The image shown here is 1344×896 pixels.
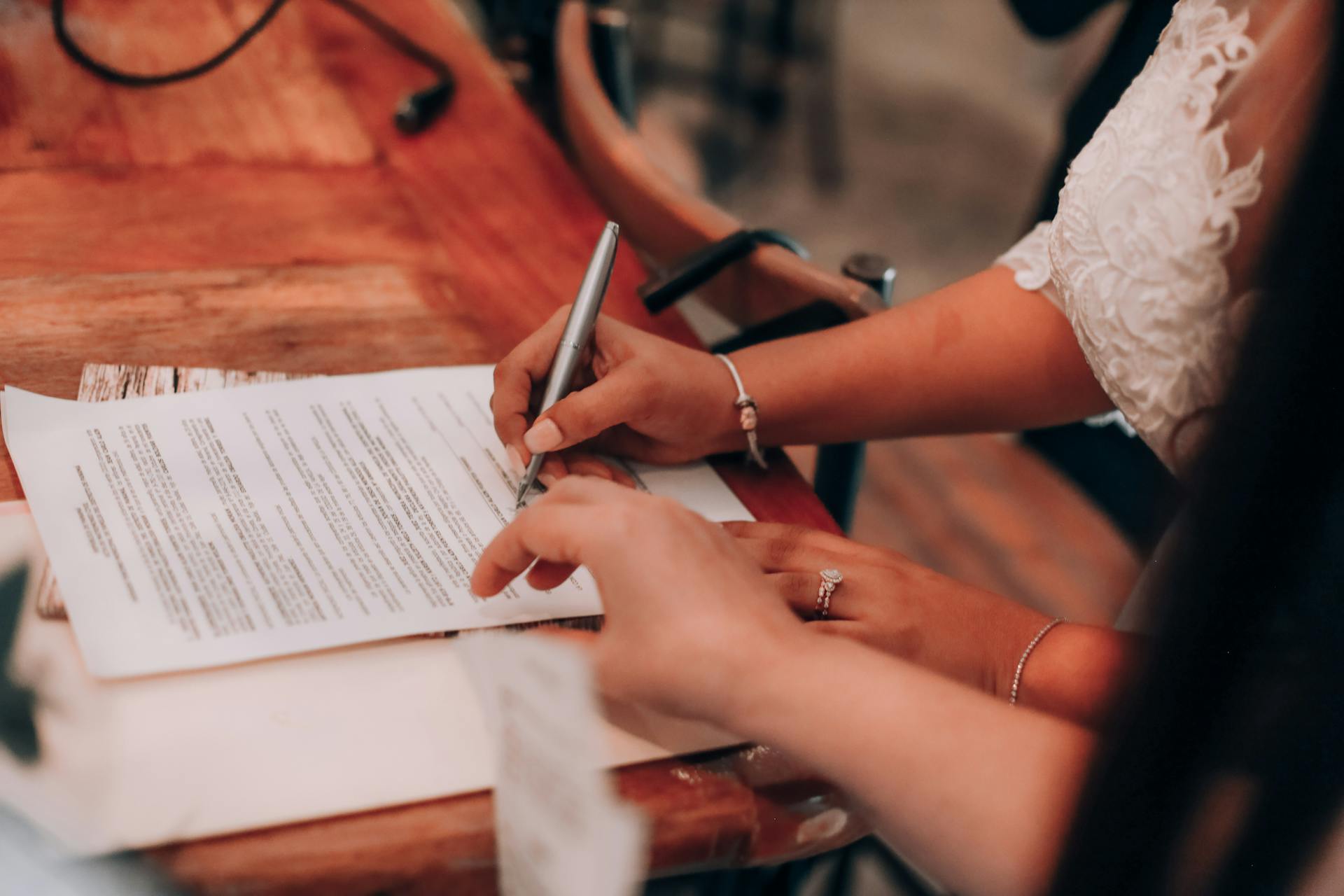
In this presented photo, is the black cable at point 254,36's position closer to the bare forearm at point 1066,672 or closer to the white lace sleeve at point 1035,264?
the white lace sleeve at point 1035,264

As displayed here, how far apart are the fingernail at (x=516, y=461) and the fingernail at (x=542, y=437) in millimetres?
14

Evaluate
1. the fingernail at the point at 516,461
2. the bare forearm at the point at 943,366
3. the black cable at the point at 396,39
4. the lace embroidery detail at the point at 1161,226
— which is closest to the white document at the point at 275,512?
the fingernail at the point at 516,461

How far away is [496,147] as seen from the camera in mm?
892

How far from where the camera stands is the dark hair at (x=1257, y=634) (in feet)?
0.57

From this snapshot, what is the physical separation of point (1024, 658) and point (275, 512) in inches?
15.4

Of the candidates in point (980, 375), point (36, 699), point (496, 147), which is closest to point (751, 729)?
point (36, 699)

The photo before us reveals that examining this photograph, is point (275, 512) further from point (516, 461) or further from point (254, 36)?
point (254, 36)

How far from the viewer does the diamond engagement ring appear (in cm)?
53

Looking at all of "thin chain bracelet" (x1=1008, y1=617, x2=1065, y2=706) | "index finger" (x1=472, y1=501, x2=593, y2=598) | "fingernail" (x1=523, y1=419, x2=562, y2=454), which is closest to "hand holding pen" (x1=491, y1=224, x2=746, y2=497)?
"fingernail" (x1=523, y1=419, x2=562, y2=454)

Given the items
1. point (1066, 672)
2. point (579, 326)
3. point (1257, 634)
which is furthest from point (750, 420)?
point (1257, 634)

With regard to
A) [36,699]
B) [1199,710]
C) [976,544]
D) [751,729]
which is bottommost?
[976,544]

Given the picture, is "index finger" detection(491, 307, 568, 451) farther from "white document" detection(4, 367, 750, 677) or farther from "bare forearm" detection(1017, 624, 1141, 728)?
"bare forearm" detection(1017, 624, 1141, 728)

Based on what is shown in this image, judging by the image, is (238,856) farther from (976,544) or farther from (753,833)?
(976,544)

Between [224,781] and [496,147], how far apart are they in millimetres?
626
